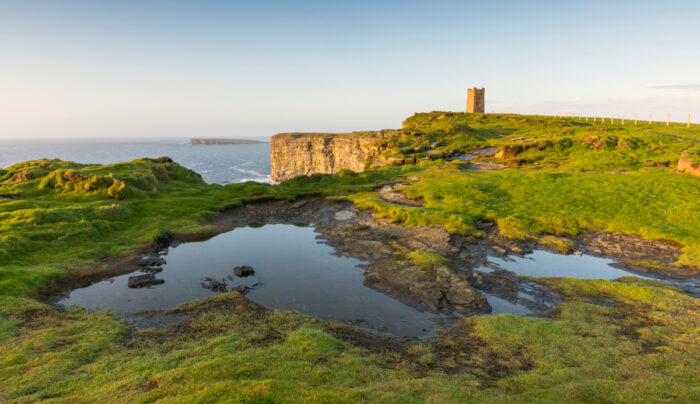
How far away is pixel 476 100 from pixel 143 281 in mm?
130797

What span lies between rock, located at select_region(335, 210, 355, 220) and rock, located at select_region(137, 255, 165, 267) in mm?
15111

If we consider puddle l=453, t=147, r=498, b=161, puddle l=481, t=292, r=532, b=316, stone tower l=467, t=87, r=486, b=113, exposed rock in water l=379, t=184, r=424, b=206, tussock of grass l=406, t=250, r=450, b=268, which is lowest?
puddle l=481, t=292, r=532, b=316

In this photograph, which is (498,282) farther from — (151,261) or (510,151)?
(510,151)

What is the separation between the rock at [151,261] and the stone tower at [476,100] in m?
127

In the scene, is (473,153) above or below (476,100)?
below

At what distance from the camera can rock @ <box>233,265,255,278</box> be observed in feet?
61.6

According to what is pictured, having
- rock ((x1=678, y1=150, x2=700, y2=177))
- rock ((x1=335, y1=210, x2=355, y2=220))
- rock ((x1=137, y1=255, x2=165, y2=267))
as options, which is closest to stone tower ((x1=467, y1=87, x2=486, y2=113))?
rock ((x1=678, y1=150, x2=700, y2=177))

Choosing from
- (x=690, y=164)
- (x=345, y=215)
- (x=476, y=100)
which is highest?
(x=476, y=100)

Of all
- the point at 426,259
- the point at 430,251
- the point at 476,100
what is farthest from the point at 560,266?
the point at 476,100

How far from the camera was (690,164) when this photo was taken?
116 feet

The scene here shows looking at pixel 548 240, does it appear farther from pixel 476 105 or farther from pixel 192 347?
pixel 476 105

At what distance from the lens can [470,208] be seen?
29.1m

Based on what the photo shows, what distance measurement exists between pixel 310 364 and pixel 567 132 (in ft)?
255

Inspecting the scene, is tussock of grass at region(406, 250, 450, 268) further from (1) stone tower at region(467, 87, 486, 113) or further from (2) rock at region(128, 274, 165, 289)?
(1) stone tower at region(467, 87, 486, 113)
